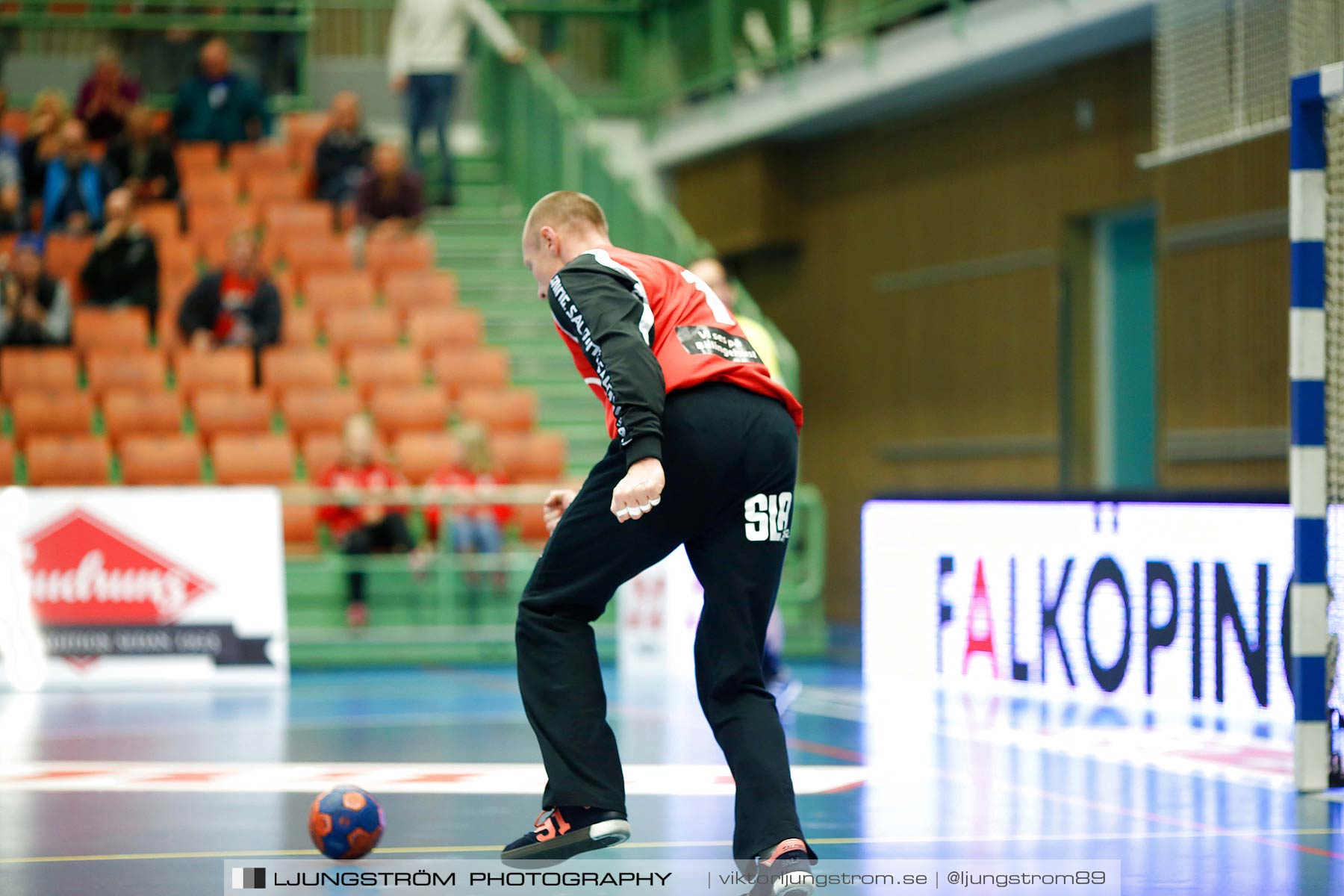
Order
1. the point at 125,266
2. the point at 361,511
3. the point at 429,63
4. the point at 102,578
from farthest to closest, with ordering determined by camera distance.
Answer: the point at 429,63 → the point at 125,266 → the point at 361,511 → the point at 102,578

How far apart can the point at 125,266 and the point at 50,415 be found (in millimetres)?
1820

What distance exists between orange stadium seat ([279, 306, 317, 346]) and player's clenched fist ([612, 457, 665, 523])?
11.7 meters

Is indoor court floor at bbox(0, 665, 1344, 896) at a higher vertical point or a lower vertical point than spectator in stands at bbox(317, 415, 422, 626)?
lower

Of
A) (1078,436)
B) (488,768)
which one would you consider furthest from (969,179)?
(488,768)

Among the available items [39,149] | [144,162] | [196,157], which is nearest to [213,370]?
[144,162]

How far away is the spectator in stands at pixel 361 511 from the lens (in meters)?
13.3

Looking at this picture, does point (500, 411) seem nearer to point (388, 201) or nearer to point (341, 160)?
point (388, 201)

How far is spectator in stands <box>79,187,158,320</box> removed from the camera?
50.6 ft

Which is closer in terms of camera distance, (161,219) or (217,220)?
(161,219)

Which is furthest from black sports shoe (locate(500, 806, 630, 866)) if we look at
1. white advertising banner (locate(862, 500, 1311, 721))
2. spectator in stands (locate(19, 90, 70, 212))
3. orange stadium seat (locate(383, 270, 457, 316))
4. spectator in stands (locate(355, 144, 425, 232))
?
spectator in stands (locate(19, 90, 70, 212))

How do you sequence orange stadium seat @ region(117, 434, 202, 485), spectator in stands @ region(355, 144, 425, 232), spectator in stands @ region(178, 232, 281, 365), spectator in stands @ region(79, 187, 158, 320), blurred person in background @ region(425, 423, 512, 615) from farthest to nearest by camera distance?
spectator in stands @ region(355, 144, 425, 232)
spectator in stands @ region(79, 187, 158, 320)
spectator in stands @ region(178, 232, 281, 365)
orange stadium seat @ region(117, 434, 202, 485)
blurred person in background @ region(425, 423, 512, 615)

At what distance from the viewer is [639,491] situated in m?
4.32

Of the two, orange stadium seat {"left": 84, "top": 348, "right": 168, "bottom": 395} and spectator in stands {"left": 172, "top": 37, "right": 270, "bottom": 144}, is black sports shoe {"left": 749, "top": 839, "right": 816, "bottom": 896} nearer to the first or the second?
orange stadium seat {"left": 84, "top": 348, "right": 168, "bottom": 395}

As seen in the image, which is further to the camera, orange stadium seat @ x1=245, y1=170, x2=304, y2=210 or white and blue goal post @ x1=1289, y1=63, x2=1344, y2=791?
orange stadium seat @ x1=245, y1=170, x2=304, y2=210
